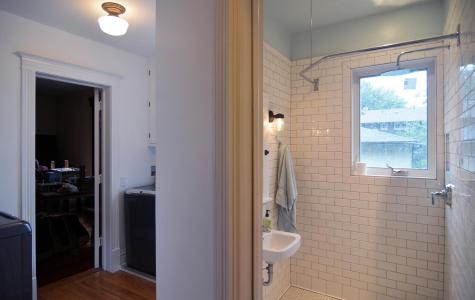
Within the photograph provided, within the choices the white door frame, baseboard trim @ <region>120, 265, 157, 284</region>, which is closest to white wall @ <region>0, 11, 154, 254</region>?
the white door frame

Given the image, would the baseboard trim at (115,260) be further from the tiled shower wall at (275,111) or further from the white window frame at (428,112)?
the white window frame at (428,112)

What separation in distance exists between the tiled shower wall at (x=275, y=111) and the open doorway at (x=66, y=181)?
193 cm

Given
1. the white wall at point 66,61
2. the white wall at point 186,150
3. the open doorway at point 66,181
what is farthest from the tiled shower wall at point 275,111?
the open doorway at point 66,181

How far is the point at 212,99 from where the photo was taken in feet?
2.78

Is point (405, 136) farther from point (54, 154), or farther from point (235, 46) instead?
point (54, 154)

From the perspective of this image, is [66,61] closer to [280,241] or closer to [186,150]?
[186,150]

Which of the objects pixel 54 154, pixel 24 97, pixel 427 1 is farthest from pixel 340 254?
pixel 54 154

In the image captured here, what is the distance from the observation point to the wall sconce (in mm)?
2447

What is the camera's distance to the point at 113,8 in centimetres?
210

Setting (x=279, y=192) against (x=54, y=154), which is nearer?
(x=279, y=192)

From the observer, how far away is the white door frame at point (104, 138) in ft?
7.61

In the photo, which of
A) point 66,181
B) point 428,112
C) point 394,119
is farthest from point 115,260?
point 428,112

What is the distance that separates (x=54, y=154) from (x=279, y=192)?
5610mm

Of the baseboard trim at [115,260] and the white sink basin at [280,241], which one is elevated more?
the white sink basin at [280,241]
